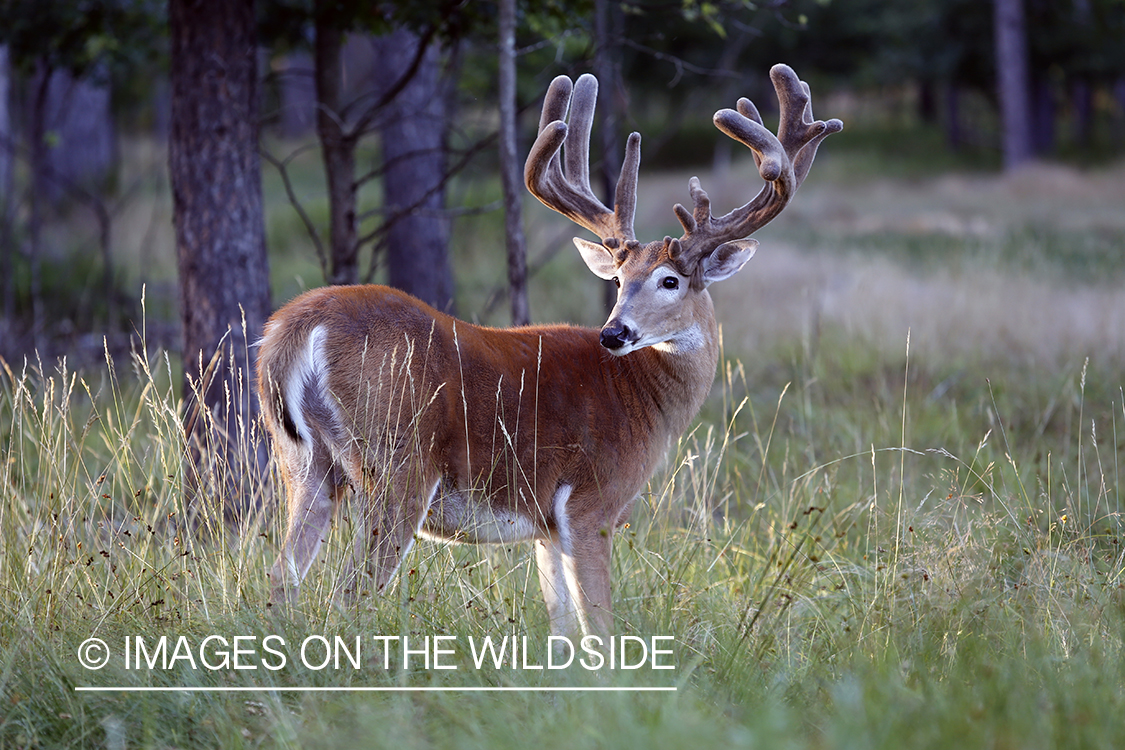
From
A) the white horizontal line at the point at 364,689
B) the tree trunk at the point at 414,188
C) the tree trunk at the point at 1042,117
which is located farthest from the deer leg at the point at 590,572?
the tree trunk at the point at 1042,117

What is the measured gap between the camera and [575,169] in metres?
4.52

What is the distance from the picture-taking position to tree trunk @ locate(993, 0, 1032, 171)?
25734 millimetres

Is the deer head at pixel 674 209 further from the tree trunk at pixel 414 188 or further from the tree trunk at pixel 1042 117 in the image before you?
the tree trunk at pixel 1042 117

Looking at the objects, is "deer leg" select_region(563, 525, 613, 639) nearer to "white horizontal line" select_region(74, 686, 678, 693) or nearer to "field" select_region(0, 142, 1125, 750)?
"field" select_region(0, 142, 1125, 750)

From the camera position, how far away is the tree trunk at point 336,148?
5.77m

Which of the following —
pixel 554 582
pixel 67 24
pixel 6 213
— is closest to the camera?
pixel 554 582

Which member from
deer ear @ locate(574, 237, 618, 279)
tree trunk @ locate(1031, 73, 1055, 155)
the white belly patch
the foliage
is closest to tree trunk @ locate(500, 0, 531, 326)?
deer ear @ locate(574, 237, 618, 279)

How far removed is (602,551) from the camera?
12.5 feet

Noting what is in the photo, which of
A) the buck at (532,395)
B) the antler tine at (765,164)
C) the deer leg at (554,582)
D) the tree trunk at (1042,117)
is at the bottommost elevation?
the deer leg at (554,582)

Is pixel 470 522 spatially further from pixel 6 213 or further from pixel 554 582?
pixel 6 213

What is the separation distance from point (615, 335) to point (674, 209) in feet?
1.99

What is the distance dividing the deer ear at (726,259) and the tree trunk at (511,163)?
1543mm

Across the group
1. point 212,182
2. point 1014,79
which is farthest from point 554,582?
point 1014,79

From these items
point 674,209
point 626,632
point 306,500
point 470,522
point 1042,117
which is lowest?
point 626,632
